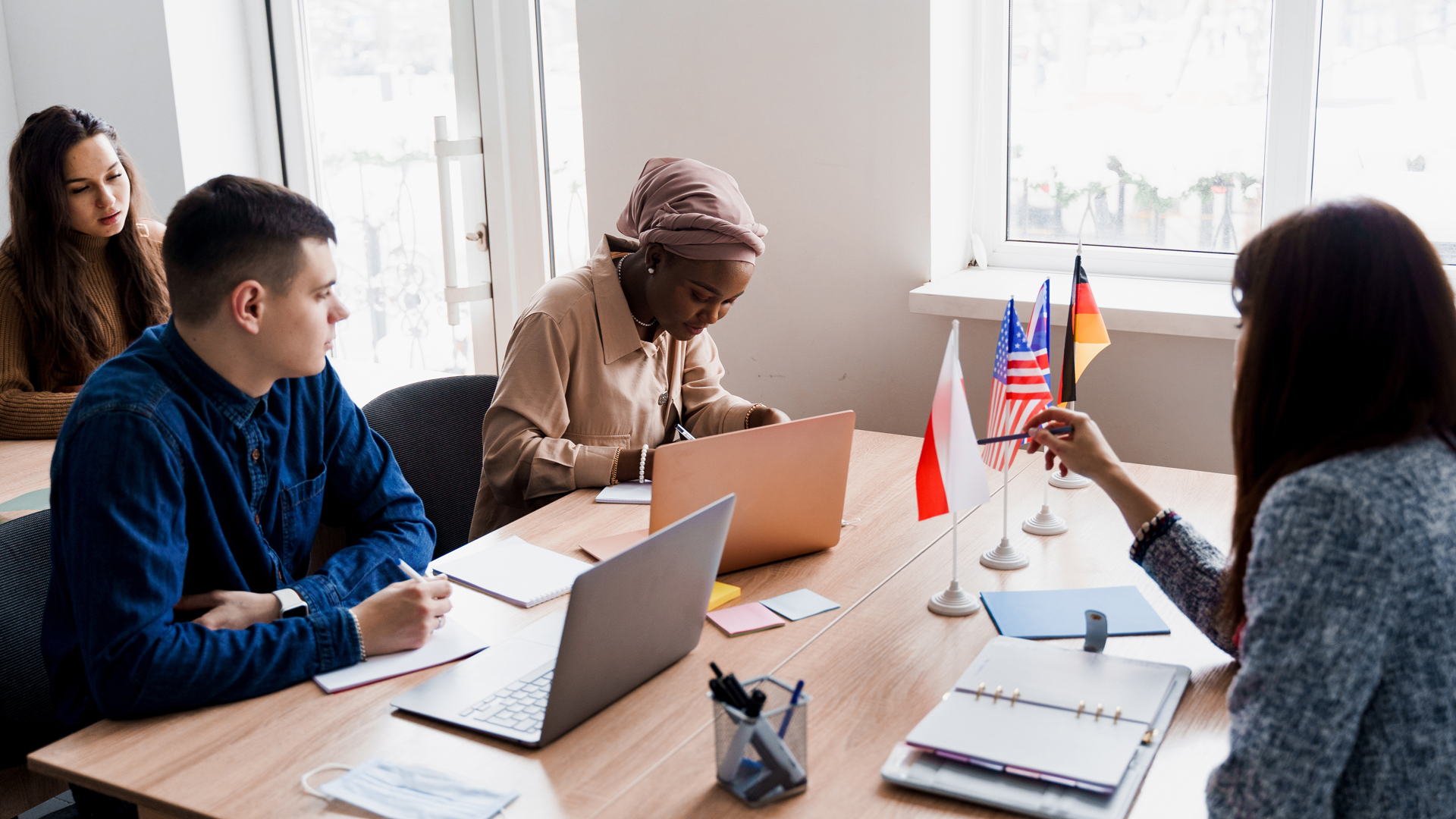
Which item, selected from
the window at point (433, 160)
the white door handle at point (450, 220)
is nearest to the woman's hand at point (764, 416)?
the window at point (433, 160)

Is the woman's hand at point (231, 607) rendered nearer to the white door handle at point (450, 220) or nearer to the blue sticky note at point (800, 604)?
the blue sticky note at point (800, 604)

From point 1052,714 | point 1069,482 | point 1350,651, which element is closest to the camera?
point 1350,651

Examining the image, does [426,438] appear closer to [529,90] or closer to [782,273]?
[782,273]

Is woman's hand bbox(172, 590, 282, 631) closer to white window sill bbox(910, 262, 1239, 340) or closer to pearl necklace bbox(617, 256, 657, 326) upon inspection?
pearl necklace bbox(617, 256, 657, 326)

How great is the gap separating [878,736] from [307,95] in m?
3.32

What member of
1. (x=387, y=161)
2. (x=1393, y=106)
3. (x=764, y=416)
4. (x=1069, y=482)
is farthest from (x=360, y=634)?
(x=387, y=161)

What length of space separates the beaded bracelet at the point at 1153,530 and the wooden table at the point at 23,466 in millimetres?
1934

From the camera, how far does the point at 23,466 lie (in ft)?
7.86

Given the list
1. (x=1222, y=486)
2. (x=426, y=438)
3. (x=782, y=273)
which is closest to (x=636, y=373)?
(x=426, y=438)

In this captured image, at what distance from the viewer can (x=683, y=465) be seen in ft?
5.05

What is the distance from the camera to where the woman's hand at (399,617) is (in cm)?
141

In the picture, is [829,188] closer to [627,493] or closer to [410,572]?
[627,493]

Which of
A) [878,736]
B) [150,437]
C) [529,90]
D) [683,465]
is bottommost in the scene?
[878,736]

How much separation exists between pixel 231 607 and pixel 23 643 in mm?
423
